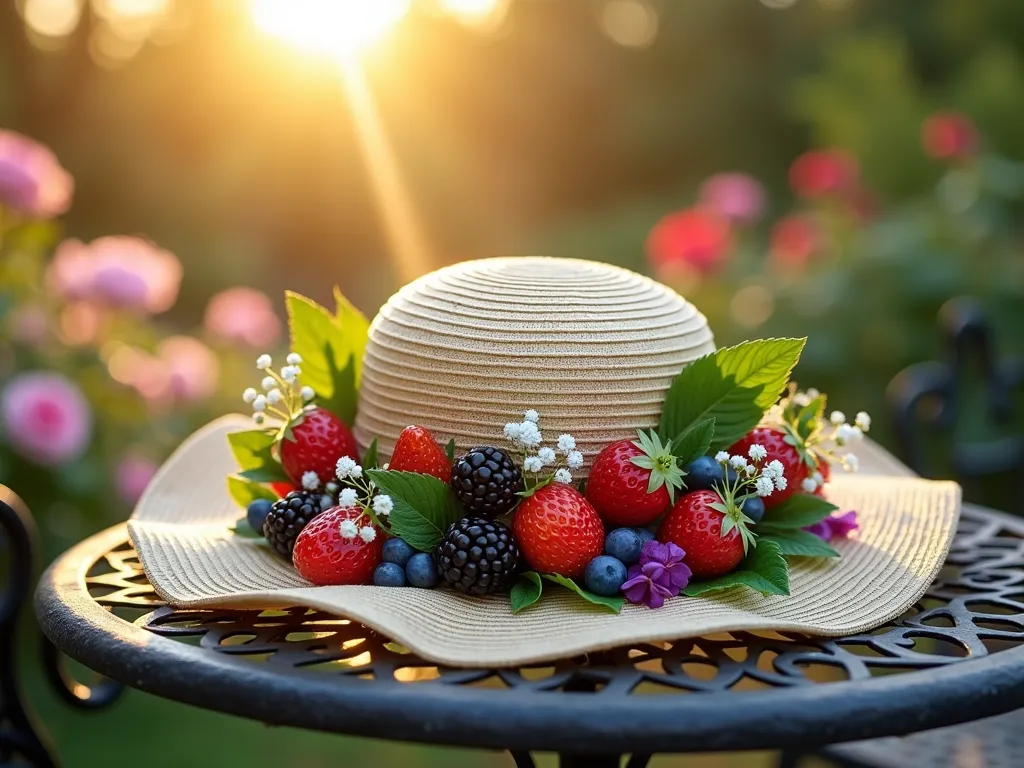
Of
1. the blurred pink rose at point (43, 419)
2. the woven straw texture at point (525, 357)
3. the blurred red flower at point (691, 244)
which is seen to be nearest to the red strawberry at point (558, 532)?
the woven straw texture at point (525, 357)

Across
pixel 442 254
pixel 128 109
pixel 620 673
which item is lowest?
pixel 442 254

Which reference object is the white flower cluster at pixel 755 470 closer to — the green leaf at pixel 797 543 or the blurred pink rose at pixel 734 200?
the green leaf at pixel 797 543

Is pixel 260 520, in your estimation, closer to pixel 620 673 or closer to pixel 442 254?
pixel 620 673

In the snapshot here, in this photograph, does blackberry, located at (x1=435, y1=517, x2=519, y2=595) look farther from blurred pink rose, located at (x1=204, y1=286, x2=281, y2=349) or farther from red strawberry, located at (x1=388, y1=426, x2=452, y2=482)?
blurred pink rose, located at (x1=204, y1=286, x2=281, y2=349)

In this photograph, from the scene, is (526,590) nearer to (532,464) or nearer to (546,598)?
(546,598)

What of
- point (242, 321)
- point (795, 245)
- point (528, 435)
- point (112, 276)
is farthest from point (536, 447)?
point (795, 245)

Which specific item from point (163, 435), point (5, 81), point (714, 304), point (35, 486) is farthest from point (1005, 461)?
point (5, 81)
